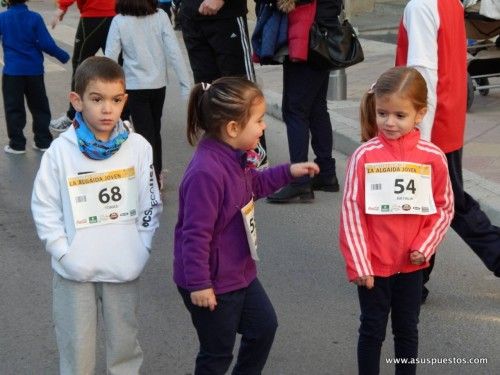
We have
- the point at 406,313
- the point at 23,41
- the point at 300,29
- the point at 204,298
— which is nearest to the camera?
the point at 204,298

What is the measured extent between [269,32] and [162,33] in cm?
76

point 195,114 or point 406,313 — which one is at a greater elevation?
point 195,114

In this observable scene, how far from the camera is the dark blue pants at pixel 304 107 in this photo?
633 centimetres

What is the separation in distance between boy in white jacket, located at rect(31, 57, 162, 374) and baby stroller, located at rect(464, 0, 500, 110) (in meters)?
6.10

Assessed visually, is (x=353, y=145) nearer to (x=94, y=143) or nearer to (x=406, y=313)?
(x=406, y=313)

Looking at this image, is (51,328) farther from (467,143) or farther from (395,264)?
(467,143)

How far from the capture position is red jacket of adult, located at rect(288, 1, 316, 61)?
6.15m

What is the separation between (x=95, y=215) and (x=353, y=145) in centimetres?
470

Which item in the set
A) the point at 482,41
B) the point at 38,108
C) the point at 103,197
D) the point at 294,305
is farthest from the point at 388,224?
the point at 482,41

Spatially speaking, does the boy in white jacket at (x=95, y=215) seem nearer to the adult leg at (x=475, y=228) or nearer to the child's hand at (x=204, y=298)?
the child's hand at (x=204, y=298)

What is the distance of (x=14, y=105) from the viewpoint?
8281 mm

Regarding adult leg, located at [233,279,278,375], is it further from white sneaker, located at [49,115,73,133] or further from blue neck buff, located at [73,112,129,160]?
white sneaker, located at [49,115,73,133]

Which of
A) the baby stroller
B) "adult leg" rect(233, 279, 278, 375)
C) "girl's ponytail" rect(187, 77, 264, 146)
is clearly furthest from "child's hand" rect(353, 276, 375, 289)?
the baby stroller

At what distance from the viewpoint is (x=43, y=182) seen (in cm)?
333
